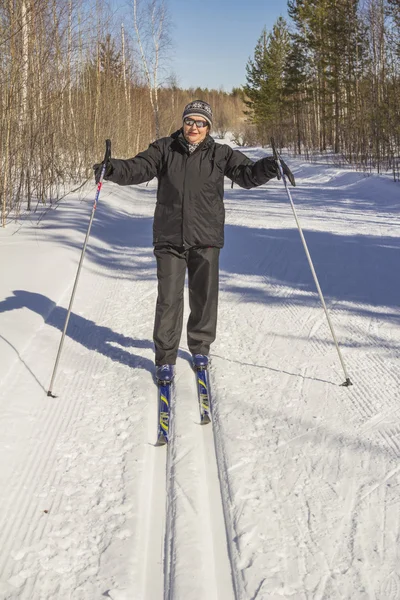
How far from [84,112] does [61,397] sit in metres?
11.4

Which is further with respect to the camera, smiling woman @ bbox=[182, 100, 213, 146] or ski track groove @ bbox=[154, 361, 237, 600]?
smiling woman @ bbox=[182, 100, 213, 146]

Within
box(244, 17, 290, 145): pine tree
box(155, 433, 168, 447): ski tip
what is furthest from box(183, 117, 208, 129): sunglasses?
box(244, 17, 290, 145): pine tree

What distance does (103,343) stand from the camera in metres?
4.38

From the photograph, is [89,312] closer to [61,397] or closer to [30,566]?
Answer: [61,397]

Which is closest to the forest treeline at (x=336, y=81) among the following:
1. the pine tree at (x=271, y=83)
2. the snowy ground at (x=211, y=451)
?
the pine tree at (x=271, y=83)

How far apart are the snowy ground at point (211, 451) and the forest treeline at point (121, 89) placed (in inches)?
131

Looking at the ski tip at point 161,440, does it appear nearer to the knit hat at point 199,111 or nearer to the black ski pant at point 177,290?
the black ski pant at point 177,290

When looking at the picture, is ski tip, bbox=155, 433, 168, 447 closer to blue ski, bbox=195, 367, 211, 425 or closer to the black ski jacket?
blue ski, bbox=195, 367, 211, 425

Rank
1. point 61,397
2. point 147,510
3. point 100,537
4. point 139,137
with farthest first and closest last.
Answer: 1. point 139,137
2. point 61,397
3. point 147,510
4. point 100,537

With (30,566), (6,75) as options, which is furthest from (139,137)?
(30,566)

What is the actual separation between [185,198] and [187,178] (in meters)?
0.12

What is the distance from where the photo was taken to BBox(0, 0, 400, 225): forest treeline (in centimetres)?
790

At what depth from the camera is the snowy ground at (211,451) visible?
1922 millimetres

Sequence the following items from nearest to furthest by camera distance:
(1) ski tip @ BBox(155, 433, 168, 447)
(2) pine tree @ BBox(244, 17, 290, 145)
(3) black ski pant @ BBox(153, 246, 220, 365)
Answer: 1. (1) ski tip @ BBox(155, 433, 168, 447)
2. (3) black ski pant @ BBox(153, 246, 220, 365)
3. (2) pine tree @ BBox(244, 17, 290, 145)
